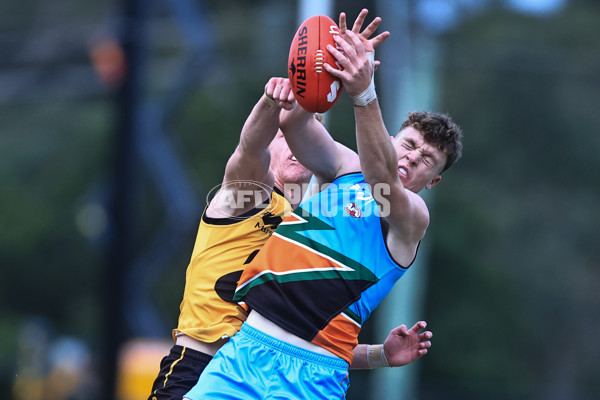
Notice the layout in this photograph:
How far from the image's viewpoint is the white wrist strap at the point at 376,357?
185 inches

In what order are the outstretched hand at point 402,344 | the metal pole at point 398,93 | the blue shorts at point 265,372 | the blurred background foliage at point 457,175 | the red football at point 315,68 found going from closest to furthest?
1. the red football at point 315,68
2. the blue shorts at point 265,372
3. the outstretched hand at point 402,344
4. the metal pole at point 398,93
5. the blurred background foliage at point 457,175

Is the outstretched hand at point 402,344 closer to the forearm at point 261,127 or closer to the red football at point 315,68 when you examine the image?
the forearm at point 261,127

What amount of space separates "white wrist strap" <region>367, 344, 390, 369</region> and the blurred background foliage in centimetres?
1717

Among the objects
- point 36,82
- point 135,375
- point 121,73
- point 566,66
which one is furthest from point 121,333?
point 566,66

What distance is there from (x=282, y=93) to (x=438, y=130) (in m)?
0.80

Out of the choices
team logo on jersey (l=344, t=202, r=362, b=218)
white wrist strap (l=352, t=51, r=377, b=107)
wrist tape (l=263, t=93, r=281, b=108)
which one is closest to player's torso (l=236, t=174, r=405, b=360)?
team logo on jersey (l=344, t=202, r=362, b=218)

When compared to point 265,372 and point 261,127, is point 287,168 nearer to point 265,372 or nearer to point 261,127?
point 261,127

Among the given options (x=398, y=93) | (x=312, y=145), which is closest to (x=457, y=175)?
(x=398, y=93)

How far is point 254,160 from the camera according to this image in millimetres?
4363

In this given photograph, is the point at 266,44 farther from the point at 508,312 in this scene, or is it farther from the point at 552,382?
the point at 552,382

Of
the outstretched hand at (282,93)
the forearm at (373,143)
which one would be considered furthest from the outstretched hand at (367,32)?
the outstretched hand at (282,93)

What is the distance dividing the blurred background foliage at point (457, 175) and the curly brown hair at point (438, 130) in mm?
17390

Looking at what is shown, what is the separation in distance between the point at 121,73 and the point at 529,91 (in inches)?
681

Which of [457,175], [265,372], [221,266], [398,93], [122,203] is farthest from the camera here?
[457,175]
